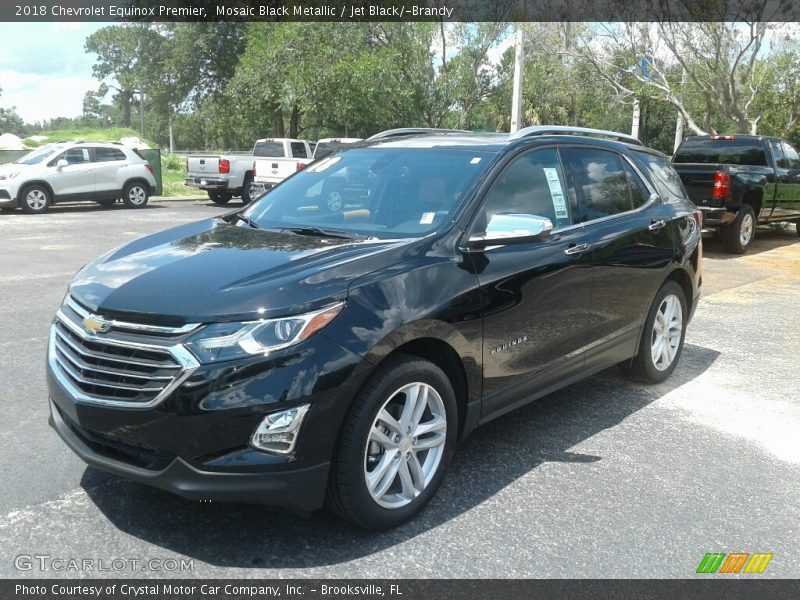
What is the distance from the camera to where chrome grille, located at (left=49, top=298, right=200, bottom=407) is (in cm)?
291

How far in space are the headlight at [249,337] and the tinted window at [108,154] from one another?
17913 millimetres

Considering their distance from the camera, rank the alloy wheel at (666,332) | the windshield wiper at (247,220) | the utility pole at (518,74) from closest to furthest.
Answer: the windshield wiper at (247,220) → the alloy wheel at (666,332) → the utility pole at (518,74)

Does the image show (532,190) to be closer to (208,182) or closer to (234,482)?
(234,482)

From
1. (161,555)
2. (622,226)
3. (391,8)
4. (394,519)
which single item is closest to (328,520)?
(394,519)

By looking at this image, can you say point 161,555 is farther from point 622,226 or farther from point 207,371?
point 622,226

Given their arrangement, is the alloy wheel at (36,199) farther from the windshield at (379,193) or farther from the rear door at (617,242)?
the rear door at (617,242)

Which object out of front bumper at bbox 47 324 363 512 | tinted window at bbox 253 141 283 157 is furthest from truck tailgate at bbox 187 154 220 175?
front bumper at bbox 47 324 363 512

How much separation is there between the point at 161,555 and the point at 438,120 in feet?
101

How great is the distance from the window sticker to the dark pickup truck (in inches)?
349

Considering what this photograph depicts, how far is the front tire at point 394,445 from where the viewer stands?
314cm

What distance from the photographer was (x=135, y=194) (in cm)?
1966

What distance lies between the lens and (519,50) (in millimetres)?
21297

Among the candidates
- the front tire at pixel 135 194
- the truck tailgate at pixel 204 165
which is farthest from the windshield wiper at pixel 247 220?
the truck tailgate at pixel 204 165

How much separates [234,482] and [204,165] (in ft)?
62.8
